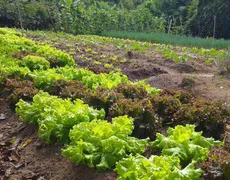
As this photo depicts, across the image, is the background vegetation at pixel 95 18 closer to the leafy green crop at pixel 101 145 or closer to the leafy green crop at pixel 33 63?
the leafy green crop at pixel 33 63

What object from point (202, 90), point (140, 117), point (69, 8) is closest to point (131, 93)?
point (140, 117)

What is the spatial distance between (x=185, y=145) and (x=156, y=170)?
63 centimetres

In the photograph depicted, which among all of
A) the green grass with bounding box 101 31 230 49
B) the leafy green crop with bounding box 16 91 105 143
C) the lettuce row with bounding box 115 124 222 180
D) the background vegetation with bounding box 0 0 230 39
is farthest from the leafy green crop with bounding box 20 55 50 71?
the background vegetation with bounding box 0 0 230 39

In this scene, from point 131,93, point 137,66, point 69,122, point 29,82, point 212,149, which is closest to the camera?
point 212,149

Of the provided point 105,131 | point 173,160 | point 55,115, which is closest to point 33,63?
point 55,115

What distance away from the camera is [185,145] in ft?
10.6

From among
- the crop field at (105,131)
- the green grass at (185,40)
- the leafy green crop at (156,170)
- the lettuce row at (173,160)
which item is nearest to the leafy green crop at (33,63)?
the crop field at (105,131)

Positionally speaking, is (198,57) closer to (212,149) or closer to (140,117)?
(140,117)

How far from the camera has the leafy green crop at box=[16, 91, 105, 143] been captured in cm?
388

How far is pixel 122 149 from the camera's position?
3254 mm

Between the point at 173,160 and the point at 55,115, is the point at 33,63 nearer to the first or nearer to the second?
the point at 55,115

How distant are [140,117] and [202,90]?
11.2 feet

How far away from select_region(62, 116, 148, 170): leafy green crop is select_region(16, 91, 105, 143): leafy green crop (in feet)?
1.18

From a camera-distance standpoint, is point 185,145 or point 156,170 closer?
point 156,170
